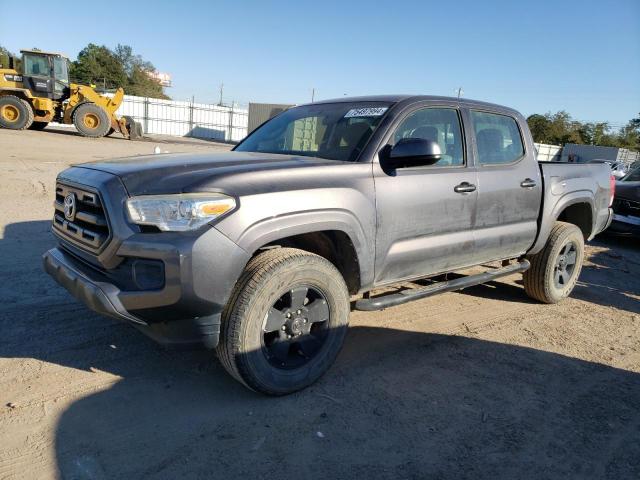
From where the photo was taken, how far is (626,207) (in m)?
9.23

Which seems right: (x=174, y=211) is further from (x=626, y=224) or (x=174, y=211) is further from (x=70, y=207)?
(x=626, y=224)

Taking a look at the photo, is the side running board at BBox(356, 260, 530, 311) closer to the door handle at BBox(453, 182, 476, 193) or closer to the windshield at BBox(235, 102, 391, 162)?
the door handle at BBox(453, 182, 476, 193)

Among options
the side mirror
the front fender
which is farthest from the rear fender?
the front fender

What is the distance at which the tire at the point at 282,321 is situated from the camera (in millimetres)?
2838

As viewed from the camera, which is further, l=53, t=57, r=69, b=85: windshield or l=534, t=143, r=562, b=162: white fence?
l=534, t=143, r=562, b=162: white fence

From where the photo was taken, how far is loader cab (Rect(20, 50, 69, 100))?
19.7 m

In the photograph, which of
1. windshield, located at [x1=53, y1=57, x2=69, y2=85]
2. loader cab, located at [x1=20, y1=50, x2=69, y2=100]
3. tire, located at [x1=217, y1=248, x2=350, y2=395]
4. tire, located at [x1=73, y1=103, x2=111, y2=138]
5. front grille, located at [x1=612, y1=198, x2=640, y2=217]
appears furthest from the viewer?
tire, located at [x1=73, y1=103, x2=111, y2=138]

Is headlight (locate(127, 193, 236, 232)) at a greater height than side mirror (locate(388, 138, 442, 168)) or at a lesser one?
lesser

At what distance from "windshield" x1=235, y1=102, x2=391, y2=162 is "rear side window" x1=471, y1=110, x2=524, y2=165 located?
3.44 ft

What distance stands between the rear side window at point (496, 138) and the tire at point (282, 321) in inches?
77.6

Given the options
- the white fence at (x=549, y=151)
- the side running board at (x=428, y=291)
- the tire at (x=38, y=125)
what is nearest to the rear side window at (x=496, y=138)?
the side running board at (x=428, y=291)

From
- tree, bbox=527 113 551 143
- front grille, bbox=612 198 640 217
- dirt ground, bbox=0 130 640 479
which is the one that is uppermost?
tree, bbox=527 113 551 143

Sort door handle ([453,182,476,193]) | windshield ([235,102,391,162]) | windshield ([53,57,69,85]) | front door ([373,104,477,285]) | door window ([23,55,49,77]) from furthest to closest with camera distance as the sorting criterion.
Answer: windshield ([53,57,69,85]), door window ([23,55,49,77]), door handle ([453,182,476,193]), windshield ([235,102,391,162]), front door ([373,104,477,285])

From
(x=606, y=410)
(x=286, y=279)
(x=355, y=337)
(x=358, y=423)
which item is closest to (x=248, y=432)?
(x=358, y=423)
